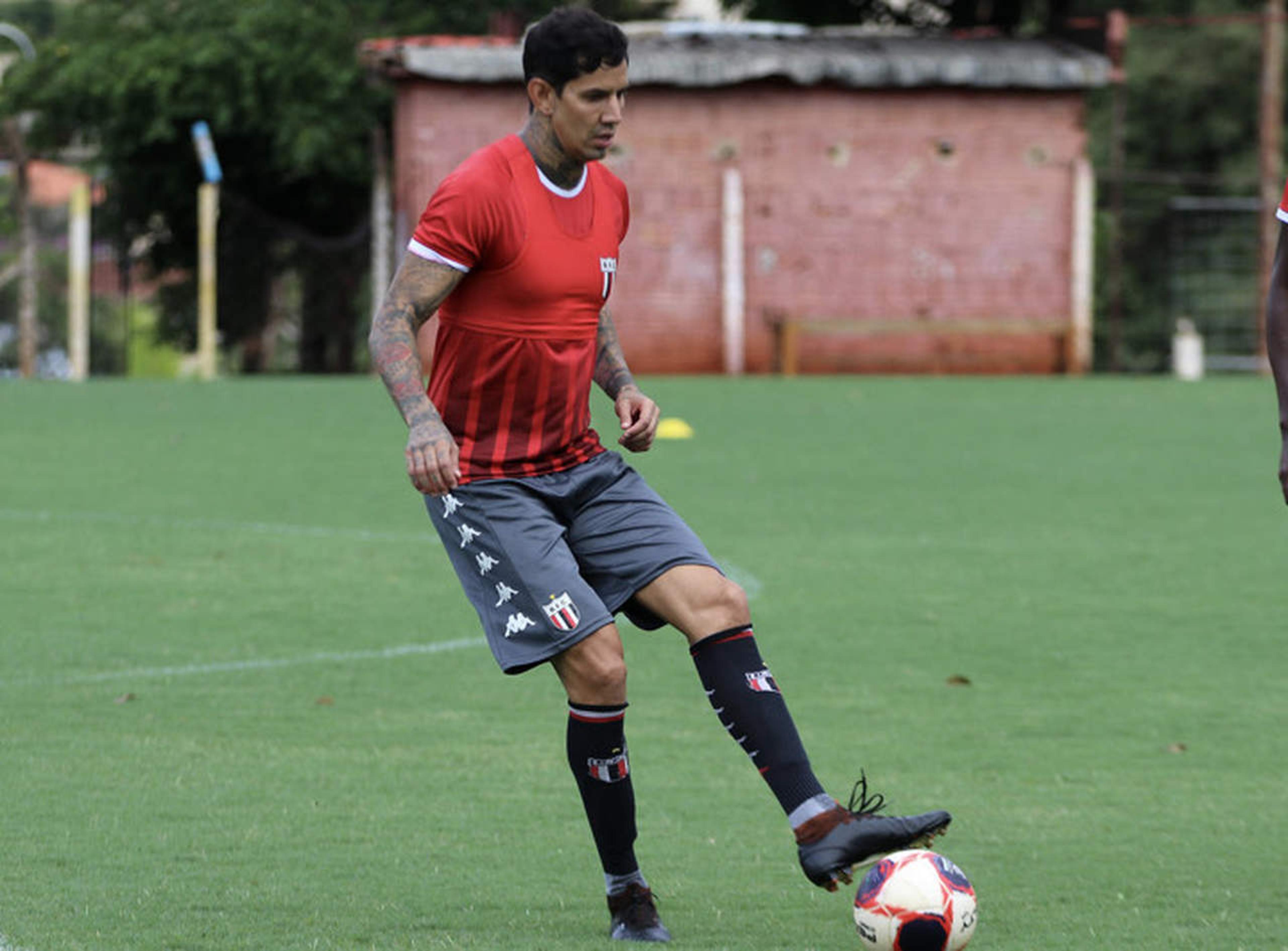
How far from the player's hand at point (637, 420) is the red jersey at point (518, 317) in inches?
6.8

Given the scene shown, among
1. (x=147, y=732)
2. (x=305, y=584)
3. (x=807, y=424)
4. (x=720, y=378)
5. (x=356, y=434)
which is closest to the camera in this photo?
(x=147, y=732)

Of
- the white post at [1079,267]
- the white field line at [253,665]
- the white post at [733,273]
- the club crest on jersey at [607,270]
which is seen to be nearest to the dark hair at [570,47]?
the club crest on jersey at [607,270]

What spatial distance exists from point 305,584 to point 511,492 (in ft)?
19.3

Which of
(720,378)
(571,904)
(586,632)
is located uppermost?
(586,632)

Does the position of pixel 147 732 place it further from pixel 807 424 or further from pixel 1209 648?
pixel 807 424

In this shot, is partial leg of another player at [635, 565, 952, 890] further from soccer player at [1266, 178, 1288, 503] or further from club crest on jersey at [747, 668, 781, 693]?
soccer player at [1266, 178, 1288, 503]

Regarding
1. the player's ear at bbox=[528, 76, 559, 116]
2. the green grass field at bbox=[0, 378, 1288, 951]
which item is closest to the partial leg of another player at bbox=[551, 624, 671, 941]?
the green grass field at bbox=[0, 378, 1288, 951]

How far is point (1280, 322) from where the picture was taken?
5.77m

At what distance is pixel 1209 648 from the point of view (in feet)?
29.8

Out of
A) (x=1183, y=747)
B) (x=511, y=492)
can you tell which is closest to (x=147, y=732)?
(x=511, y=492)

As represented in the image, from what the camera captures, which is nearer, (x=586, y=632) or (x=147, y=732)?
(x=586, y=632)

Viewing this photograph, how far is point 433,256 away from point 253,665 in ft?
13.0

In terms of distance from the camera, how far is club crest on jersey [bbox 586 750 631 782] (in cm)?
512

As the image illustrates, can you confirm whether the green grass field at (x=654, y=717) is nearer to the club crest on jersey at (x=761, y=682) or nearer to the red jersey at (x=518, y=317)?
the club crest on jersey at (x=761, y=682)
